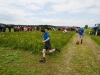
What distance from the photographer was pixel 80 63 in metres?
9.02

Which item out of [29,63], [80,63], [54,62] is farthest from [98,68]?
[29,63]

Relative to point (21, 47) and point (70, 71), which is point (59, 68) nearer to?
point (70, 71)

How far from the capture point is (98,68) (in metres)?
8.23

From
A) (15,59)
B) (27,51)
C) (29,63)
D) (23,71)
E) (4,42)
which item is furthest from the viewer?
(4,42)

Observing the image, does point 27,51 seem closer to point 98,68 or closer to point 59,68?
point 59,68

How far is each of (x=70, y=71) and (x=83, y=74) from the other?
2.18 feet

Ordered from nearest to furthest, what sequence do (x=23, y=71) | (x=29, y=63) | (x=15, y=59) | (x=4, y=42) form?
(x=23, y=71)
(x=29, y=63)
(x=15, y=59)
(x=4, y=42)

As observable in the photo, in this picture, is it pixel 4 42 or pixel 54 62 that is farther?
pixel 4 42

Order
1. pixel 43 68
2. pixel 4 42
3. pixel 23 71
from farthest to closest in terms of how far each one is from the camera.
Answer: pixel 4 42 < pixel 43 68 < pixel 23 71

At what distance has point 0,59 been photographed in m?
9.29

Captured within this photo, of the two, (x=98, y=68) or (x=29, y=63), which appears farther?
(x=29, y=63)

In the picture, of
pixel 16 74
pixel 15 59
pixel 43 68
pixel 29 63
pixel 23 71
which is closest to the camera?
pixel 16 74

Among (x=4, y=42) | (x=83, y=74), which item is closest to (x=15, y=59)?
(x=83, y=74)

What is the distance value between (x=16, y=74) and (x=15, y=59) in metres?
2.73
